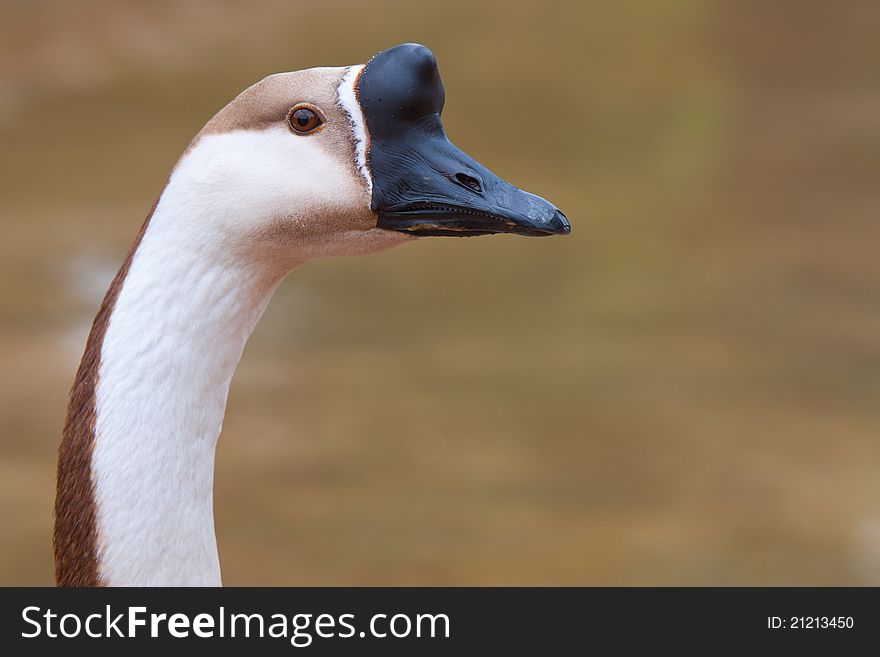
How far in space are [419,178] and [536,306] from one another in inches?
169

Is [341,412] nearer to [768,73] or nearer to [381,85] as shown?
[381,85]

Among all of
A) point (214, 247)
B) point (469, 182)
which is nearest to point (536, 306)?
point (469, 182)

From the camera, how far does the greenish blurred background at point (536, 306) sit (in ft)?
14.6

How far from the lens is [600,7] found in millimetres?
9297

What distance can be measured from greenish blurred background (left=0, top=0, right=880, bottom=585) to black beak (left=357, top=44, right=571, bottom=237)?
8.63ft

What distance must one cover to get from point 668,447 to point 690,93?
425 cm

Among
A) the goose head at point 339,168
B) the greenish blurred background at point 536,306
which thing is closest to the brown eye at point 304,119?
the goose head at point 339,168

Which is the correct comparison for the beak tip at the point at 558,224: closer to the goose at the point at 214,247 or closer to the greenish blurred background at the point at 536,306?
the goose at the point at 214,247

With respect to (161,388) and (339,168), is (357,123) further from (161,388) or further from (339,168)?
(161,388)

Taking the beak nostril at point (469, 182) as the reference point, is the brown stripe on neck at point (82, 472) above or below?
below

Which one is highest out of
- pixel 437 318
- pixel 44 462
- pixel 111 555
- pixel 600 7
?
pixel 600 7

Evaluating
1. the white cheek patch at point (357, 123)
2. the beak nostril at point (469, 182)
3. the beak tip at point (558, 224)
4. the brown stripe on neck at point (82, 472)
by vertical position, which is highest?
the white cheek patch at point (357, 123)
